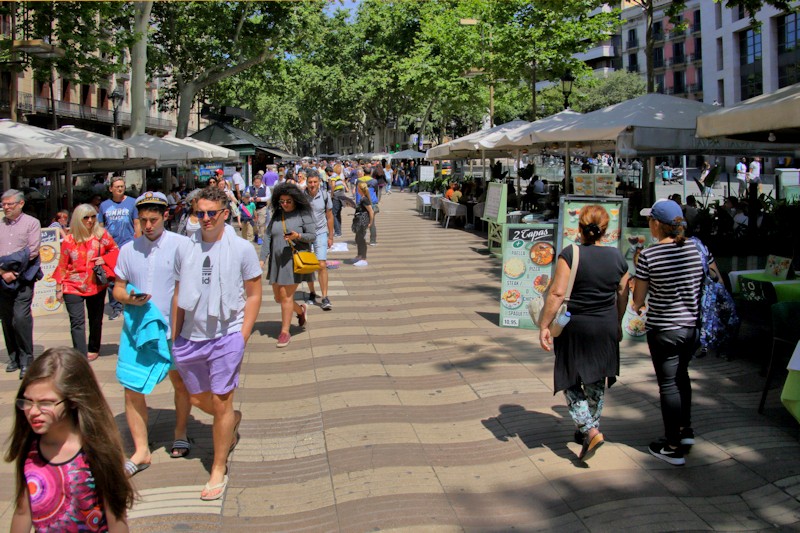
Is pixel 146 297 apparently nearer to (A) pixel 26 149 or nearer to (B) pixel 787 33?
(A) pixel 26 149

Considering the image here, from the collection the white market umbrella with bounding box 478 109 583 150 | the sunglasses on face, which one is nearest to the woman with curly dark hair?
the sunglasses on face

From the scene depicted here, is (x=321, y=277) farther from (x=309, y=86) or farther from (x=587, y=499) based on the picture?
(x=309, y=86)

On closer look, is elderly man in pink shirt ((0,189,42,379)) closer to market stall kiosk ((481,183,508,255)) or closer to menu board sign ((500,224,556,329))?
menu board sign ((500,224,556,329))

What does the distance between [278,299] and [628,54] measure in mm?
75230

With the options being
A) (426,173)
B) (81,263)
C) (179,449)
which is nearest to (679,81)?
(426,173)

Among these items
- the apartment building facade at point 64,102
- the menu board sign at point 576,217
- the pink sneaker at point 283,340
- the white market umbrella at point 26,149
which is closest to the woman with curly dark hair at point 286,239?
the pink sneaker at point 283,340

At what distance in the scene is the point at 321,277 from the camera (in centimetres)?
981

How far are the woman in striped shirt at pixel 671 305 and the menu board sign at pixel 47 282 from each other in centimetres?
782

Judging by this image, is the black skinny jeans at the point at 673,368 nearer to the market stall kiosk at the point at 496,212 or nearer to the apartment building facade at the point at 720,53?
the market stall kiosk at the point at 496,212

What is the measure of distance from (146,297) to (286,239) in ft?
11.4

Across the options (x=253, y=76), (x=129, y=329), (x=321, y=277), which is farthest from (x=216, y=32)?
(x=129, y=329)

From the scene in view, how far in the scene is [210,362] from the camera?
4.44m

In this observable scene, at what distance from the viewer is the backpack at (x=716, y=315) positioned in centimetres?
645

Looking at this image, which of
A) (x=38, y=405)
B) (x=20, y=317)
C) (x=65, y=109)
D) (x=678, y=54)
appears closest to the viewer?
(x=38, y=405)
